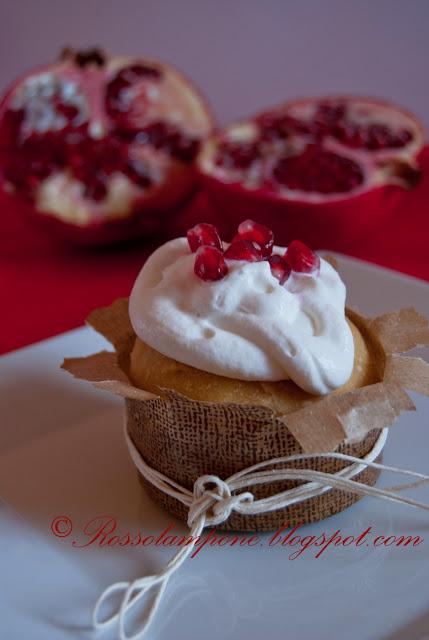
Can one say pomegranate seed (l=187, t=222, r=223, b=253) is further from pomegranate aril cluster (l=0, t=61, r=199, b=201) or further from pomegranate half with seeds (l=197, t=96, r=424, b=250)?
pomegranate aril cluster (l=0, t=61, r=199, b=201)

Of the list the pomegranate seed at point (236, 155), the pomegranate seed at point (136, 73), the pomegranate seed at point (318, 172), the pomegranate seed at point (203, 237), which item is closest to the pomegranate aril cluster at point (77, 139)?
the pomegranate seed at point (136, 73)

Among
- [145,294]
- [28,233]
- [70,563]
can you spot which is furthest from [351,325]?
[28,233]

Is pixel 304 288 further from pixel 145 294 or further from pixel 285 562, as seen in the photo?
pixel 285 562

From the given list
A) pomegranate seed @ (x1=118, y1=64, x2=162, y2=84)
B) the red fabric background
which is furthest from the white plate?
pomegranate seed @ (x1=118, y1=64, x2=162, y2=84)

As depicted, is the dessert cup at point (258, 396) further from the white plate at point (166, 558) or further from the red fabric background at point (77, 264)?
the red fabric background at point (77, 264)

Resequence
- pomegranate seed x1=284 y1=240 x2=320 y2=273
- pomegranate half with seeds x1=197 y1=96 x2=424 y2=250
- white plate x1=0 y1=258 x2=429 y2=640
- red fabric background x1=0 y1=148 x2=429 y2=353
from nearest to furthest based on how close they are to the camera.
Answer: 1. white plate x1=0 y1=258 x2=429 y2=640
2. pomegranate seed x1=284 y1=240 x2=320 y2=273
3. red fabric background x1=0 y1=148 x2=429 y2=353
4. pomegranate half with seeds x1=197 y1=96 x2=424 y2=250

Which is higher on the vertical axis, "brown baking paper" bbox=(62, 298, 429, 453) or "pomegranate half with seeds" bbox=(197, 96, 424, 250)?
"brown baking paper" bbox=(62, 298, 429, 453)
